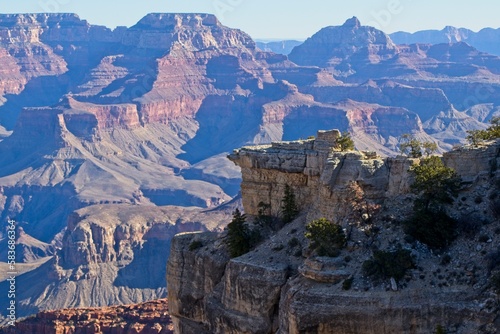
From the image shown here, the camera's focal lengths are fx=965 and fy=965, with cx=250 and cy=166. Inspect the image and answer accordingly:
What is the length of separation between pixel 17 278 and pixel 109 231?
18.1m

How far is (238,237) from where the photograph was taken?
4856 cm

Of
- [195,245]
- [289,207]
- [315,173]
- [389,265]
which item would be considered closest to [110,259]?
[195,245]

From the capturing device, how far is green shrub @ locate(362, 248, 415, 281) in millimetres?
37562

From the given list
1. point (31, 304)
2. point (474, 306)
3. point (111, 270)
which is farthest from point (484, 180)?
point (111, 270)

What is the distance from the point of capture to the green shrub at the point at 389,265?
3756 centimetres

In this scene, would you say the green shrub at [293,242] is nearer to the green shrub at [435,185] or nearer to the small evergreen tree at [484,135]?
the green shrub at [435,185]

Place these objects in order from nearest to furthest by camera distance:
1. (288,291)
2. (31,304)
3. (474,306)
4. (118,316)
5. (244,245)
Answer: (474,306)
(288,291)
(244,245)
(118,316)
(31,304)

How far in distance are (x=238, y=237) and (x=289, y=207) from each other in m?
3.02

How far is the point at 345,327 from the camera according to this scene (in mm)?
36781

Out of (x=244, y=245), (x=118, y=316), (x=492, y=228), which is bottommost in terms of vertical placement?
(x=118, y=316)

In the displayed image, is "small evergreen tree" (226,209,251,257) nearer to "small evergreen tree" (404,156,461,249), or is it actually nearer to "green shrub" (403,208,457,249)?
"small evergreen tree" (404,156,461,249)

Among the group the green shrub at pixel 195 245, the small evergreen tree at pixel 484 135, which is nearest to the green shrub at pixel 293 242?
the green shrub at pixel 195 245

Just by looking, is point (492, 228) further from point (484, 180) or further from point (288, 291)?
point (288, 291)

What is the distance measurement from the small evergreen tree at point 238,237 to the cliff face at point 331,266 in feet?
2.92
